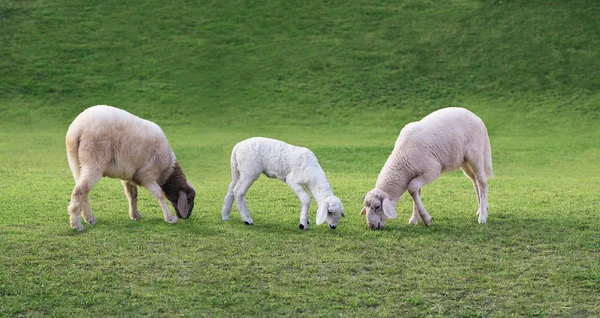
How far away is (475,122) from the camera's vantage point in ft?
34.4

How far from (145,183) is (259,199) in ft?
9.36

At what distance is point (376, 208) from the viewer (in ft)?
31.8

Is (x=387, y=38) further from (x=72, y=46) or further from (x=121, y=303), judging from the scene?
(x=121, y=303)

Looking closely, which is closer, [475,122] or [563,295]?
[563,295]

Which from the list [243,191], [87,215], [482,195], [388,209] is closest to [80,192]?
[87,215]

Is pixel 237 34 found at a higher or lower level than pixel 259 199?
higher

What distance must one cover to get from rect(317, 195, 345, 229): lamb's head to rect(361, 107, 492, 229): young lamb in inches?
21.1

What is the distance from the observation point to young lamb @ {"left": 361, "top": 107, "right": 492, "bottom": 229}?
9.72 m

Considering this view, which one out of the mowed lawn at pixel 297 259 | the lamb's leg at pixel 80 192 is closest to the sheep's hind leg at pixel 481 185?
the mowed lawn at pixel 297 259

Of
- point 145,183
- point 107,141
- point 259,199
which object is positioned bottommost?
point 259,199

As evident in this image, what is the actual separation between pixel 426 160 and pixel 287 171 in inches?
75.7

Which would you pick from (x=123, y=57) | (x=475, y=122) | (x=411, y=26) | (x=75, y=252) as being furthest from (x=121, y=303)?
(x=411, y=26)

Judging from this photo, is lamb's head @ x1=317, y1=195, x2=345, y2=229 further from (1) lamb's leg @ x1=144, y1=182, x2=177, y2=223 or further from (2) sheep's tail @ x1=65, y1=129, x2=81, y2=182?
(2) sheep's tail @ x1=65, y1=129, x2=81, y2=182

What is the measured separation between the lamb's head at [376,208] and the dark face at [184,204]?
2616 millimetres
